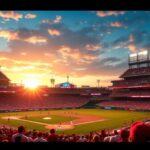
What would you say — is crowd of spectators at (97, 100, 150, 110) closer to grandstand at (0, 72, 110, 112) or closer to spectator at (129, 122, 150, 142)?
grandstand at (0, 72, 110, 112)

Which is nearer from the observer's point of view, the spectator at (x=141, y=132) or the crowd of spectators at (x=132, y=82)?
the spectator at (x=141, y=132)

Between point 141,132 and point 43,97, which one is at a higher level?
point 141,132

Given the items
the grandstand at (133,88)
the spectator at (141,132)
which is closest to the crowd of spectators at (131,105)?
the grandstand at (133,88)

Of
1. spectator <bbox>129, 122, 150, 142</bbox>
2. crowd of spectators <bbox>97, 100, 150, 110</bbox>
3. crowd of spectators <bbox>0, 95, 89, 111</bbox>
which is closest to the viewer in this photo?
spectator <bbox>129, 122, 150, 142</bbox>

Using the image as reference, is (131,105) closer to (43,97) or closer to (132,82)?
(132,82)

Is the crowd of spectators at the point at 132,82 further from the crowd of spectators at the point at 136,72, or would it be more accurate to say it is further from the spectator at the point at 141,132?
the spectator at the point at 141,132

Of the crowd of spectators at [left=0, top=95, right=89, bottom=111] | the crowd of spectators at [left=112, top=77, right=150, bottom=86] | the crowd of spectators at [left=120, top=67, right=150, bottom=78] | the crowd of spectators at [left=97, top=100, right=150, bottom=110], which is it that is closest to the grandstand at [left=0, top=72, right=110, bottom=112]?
the crowd of spectators at [left=0, top=95, right=89, bottom=111]

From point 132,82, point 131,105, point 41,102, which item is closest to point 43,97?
point 41,102

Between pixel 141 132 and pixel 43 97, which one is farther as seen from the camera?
pixel 43 97

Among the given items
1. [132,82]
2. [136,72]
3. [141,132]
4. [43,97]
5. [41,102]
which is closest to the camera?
[141,132]
